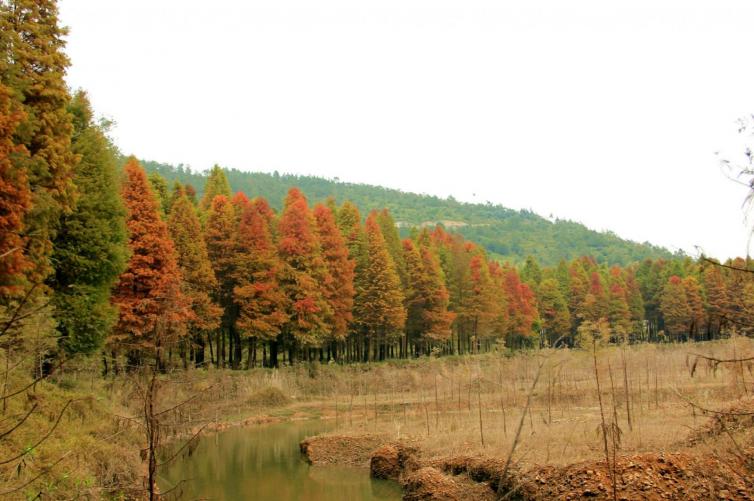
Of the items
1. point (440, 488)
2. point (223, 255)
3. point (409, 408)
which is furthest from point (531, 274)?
point (440, 488)

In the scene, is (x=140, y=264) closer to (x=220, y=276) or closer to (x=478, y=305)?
(x=220, y=276)

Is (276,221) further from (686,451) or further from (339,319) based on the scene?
(686,451)

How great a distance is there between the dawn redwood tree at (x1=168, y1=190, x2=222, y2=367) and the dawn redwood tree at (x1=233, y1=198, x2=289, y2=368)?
1.94 m

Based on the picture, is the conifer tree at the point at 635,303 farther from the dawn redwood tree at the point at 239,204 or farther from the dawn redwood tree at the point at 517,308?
the dawn redwood tree at the point at 239,204

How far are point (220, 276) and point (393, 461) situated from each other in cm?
2502

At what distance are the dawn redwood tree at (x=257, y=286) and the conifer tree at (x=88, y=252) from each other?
15.5 m

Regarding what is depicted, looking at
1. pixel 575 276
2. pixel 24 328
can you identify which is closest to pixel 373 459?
pixel 24 328

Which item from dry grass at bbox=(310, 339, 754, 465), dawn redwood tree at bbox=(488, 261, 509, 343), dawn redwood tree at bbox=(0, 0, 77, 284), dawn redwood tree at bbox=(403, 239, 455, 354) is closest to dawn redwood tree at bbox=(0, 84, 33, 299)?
dawn redwood tree at bbox=(0, 0, 77, 284)

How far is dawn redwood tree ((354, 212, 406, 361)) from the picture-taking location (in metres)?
47.3

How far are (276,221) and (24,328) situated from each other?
3540 cm

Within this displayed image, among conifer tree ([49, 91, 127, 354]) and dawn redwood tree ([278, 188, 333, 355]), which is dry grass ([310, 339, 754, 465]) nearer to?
dawn redwood tree ([278, 188, 333, 355])

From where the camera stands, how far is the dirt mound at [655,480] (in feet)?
38.4

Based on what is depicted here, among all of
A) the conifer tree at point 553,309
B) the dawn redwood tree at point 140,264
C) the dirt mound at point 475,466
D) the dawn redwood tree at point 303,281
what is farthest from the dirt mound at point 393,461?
the conifer tree at point 553,309

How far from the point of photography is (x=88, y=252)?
72.4 feet
